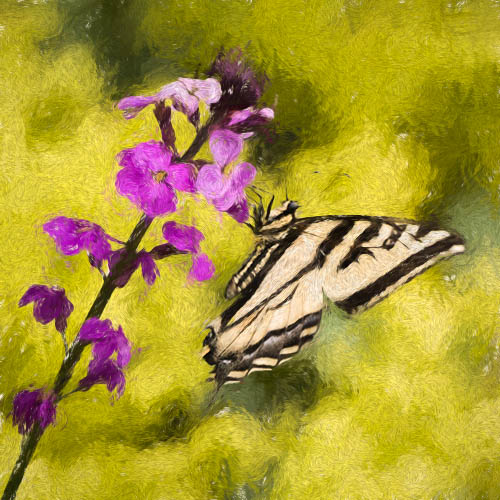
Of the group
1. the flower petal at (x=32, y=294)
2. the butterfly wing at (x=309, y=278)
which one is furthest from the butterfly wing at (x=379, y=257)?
the flower petal at (x=32, y=294)

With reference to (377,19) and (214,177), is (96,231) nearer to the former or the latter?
(214,177)

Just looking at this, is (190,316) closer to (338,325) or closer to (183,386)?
(183,386)

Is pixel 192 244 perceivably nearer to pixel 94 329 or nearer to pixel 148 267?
pixel 148 267

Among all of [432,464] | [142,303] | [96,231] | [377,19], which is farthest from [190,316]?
[377,19]

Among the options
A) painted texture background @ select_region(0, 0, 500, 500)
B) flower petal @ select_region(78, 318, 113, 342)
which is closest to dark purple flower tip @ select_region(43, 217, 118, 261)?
painted texture background @ select_region(0, 0, 500, 500)

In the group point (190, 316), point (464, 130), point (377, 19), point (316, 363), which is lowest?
point (316, 363)

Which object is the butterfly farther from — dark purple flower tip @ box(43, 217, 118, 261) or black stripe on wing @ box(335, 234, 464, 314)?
dark purple flower tip @ box(43, 217, 118, 261)

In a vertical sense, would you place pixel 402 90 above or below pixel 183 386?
above
